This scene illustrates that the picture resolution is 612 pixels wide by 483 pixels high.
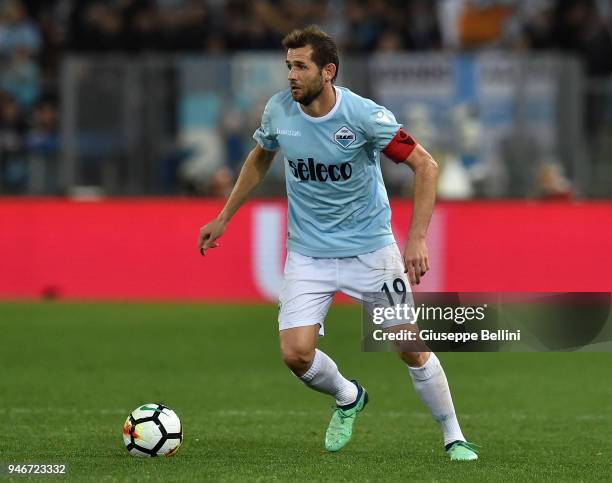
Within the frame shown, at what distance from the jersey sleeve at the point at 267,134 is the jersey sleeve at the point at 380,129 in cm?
56

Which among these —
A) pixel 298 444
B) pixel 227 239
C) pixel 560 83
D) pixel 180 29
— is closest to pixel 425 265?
pixel 298 444

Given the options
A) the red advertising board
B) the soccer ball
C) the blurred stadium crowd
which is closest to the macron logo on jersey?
the soccer ball

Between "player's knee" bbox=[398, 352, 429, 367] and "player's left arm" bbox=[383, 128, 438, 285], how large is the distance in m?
0.46

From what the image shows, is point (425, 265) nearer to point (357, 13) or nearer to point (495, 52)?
point (495, 52)

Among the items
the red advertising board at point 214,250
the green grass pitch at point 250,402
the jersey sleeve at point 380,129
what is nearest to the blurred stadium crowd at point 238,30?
the red advertising board at point 214,250

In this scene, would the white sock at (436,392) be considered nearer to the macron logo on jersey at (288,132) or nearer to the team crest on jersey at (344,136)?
the team crest on jersey at (344,136)

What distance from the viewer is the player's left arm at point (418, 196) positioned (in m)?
6.86

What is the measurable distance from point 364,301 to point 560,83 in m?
10.3

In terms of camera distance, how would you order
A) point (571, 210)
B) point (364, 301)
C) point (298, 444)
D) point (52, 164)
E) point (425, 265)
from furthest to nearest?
1. point (52, 164)
2. point (571, 210)
3. point (298, 444)
4. point (364, 301)
5. point (425, 265)

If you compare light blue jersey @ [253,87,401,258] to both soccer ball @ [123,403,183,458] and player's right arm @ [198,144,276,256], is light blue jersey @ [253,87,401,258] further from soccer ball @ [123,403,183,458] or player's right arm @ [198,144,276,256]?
soccer ball @ [123,403,183,458]

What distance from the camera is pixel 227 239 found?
50.8 ft

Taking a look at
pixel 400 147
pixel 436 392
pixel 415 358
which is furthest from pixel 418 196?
pixel 436 392

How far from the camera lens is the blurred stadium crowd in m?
17.8

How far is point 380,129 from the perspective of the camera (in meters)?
7.23
